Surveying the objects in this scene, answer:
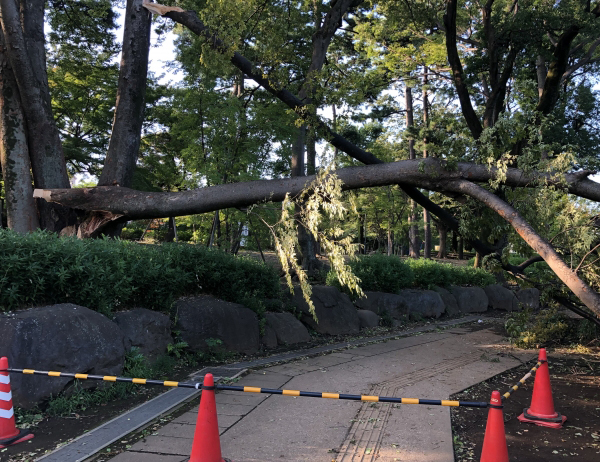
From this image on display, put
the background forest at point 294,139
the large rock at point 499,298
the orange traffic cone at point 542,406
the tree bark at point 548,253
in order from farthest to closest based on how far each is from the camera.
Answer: the large rock at point 499,298 → the background forest at point 294,139 → the tree bark at point 548,253 → the orange traffic cone at point 542,406

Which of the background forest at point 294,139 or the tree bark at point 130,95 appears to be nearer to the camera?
the background forest at point 294,139

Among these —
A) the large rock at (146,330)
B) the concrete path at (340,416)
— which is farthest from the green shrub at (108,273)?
the concrete path at (340,416)

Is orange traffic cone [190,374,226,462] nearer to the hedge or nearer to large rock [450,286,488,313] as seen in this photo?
the hedge

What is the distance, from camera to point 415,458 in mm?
3912

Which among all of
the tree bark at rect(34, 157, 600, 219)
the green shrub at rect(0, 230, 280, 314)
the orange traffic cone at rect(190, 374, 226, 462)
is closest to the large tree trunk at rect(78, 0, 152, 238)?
the tree bark at rect(34, 157, 600, 219)

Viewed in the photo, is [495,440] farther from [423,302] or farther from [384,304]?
[423,302]

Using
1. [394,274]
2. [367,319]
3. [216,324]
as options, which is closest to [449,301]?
[394,274]

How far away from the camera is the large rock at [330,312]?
983cm

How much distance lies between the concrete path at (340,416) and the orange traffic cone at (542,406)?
0.85m

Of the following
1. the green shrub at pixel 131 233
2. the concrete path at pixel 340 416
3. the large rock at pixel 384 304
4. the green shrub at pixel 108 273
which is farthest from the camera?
the green shrub at pixel 131 233

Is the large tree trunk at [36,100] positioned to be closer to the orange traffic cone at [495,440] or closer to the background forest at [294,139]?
the background forest at [294,139]

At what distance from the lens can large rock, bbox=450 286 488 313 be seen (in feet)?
47.6

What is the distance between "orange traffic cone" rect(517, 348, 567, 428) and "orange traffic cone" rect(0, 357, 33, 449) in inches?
194

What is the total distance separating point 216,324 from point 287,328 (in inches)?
72.0
